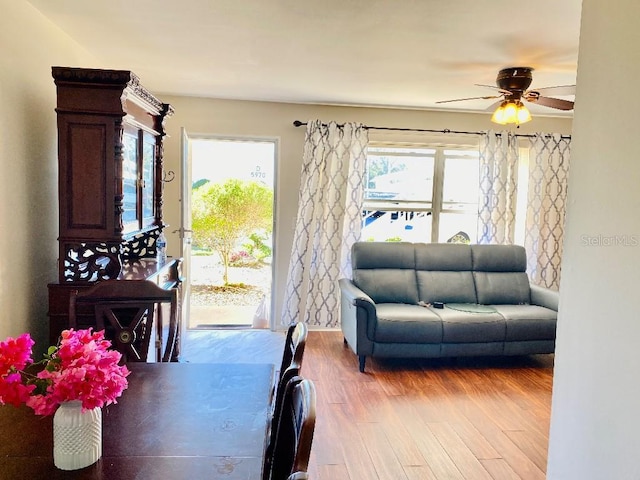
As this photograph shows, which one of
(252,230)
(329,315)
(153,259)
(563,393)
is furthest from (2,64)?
(252,230)

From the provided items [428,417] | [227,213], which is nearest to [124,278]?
[428,417]

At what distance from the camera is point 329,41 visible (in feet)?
8.75

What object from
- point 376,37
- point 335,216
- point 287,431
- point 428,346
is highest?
point 376,37

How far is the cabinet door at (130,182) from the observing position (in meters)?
2.43

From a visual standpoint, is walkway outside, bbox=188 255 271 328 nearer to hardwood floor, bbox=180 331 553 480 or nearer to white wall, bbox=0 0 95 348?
hardwood floor, bbox=180 331 553 480

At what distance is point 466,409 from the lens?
3074 mm

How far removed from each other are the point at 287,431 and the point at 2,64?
6.69 feet

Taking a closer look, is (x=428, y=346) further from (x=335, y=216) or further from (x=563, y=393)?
(x=563, y=393)

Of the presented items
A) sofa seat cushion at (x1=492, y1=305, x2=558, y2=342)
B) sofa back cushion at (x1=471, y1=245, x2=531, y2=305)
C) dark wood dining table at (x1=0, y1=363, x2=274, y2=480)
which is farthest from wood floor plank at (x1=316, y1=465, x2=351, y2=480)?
sofa back cushion at (x1=471, y1=245, x2=531, y2=305)

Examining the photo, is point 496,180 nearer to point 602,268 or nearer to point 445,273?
point 445,273

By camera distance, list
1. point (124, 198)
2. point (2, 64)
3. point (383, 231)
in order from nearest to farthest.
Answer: point (2, 64) → point (124, 198) → point (383, 231)

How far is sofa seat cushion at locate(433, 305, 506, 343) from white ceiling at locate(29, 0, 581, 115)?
75.1 inches

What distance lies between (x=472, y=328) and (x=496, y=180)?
1.81m

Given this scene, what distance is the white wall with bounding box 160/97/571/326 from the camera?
441cm
